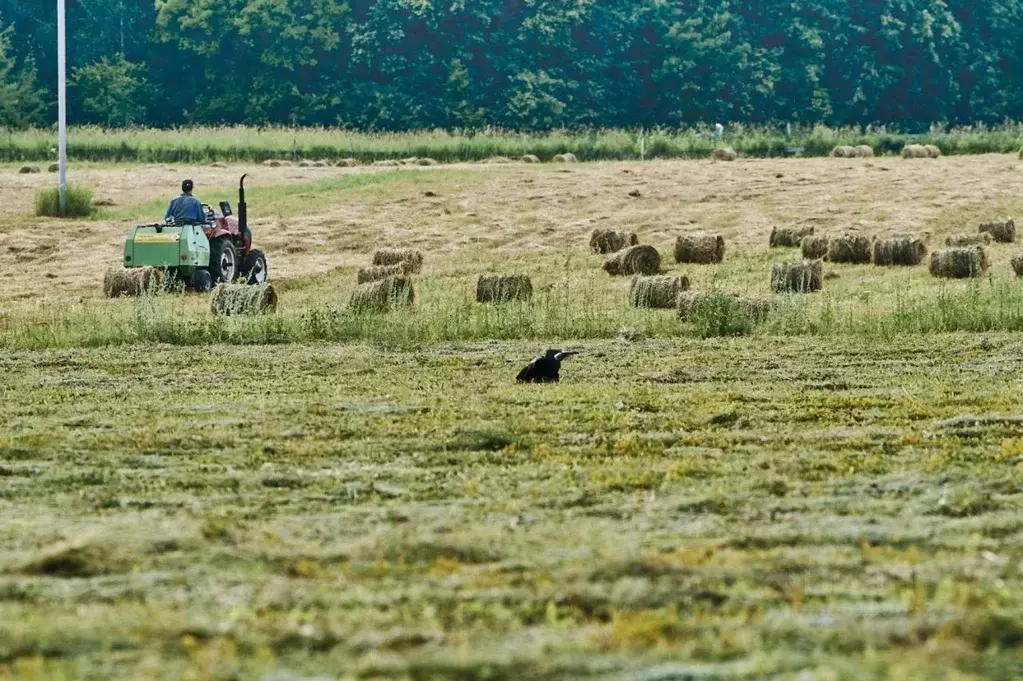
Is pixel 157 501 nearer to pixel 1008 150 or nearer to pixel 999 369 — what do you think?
pixel 999 369

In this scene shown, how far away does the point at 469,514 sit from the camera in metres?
7.55

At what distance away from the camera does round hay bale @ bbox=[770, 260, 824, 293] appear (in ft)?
67.5

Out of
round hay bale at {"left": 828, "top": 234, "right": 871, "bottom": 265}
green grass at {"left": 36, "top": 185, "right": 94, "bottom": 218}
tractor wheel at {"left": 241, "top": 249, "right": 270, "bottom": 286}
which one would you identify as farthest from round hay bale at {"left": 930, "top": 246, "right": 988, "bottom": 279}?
green grass at {"left": 36, "top": 185, "right": 94, "bottom": 218}

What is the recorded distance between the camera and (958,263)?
21438 millimetres

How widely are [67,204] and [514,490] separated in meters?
24.9

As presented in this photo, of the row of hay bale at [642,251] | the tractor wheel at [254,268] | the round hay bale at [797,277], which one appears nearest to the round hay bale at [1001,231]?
the row of hay bale at [642,251]

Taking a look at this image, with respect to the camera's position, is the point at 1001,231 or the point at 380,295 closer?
the point at 380,295

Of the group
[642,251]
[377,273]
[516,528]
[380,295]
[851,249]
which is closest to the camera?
[516,528]

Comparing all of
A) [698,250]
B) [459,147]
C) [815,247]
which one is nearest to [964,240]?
[815,247]

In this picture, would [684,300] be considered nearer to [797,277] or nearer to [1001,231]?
[797,277]

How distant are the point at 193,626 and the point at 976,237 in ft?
67.4

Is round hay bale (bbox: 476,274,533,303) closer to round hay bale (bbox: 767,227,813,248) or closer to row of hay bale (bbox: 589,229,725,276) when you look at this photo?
row of hay bale (bbox: 589,229,725,276)

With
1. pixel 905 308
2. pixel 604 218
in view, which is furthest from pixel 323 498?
pixel 604 218

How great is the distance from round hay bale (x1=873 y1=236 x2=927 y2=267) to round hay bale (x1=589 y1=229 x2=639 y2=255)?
390cm
